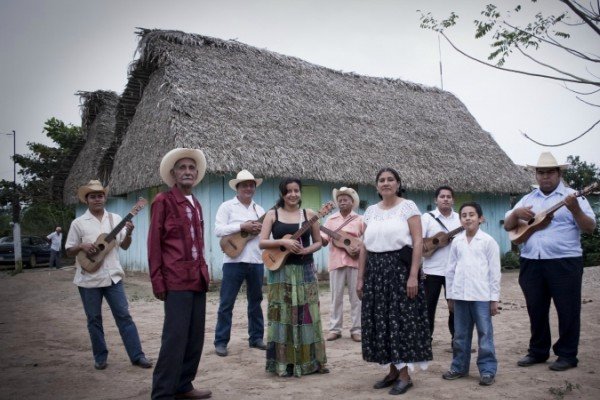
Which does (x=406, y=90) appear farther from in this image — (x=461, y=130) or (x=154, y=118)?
(x=154, y=118)

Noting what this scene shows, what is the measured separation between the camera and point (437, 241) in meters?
5.05

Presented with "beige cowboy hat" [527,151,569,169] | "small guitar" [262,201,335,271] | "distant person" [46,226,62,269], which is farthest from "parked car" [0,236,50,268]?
"beige cowboy hat" [527,151,569,169]

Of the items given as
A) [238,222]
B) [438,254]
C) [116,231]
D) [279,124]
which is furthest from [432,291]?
[279,124]

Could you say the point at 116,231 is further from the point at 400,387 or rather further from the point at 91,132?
the point at 91,132

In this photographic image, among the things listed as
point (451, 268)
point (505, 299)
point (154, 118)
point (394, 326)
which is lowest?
point (505, 299)

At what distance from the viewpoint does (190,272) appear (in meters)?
3.64

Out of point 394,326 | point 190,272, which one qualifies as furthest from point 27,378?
point 394,326

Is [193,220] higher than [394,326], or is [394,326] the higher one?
[193,220]

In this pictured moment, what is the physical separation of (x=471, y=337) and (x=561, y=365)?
86 cm

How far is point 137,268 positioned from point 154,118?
4.29 metres

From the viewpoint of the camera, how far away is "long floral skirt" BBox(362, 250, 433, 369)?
3.79 m

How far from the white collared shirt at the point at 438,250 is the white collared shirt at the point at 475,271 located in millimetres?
630

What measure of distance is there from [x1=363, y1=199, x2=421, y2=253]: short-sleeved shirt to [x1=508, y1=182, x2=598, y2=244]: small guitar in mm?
1349

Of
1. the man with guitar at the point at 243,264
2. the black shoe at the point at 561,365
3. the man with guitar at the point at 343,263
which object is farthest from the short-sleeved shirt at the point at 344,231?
the black shoe at the point at 561,365
